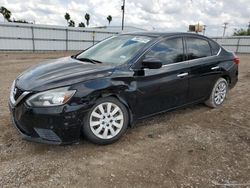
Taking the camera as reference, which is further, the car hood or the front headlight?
the car hood

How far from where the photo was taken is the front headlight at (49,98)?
8.76 feet

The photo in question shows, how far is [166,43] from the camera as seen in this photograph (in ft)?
12.3

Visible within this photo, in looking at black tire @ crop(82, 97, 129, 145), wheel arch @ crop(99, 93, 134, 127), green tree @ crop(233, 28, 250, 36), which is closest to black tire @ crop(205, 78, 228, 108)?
wheel arch @ crop(99, 93, 134, 127)

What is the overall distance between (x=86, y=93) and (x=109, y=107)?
0.41 m

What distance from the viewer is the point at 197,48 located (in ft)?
14.0

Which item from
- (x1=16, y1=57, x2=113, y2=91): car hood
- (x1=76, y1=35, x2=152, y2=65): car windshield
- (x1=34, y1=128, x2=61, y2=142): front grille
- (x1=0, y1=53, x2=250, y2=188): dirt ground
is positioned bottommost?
(x1=0, y1=53, x2=250, y2=188): dirt ground

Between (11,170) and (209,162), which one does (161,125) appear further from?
(11,170)

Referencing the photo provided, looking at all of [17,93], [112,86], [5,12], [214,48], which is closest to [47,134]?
[17,93]

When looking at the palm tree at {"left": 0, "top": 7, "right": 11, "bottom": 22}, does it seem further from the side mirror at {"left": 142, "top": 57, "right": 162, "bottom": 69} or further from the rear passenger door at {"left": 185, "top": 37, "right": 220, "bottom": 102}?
the side mirror at {"left": 142, "top": 57, "right": 162, "bottom": 69}

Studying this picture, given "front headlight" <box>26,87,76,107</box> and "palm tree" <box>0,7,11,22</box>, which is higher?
"palm tree" <box>0,7,11,22</box>

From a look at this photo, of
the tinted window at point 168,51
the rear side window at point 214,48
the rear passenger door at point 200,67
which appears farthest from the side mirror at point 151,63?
the rear side window at point 214,48

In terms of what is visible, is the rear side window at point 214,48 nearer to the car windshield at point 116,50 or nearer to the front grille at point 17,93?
the car windshield at point 116,50

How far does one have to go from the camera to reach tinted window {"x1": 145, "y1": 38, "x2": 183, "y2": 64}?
358 centimetres

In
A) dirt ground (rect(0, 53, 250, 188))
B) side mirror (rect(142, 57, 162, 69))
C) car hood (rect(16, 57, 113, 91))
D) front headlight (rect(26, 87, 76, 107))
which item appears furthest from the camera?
side mirror (rect(142, 57, 162, 69))
